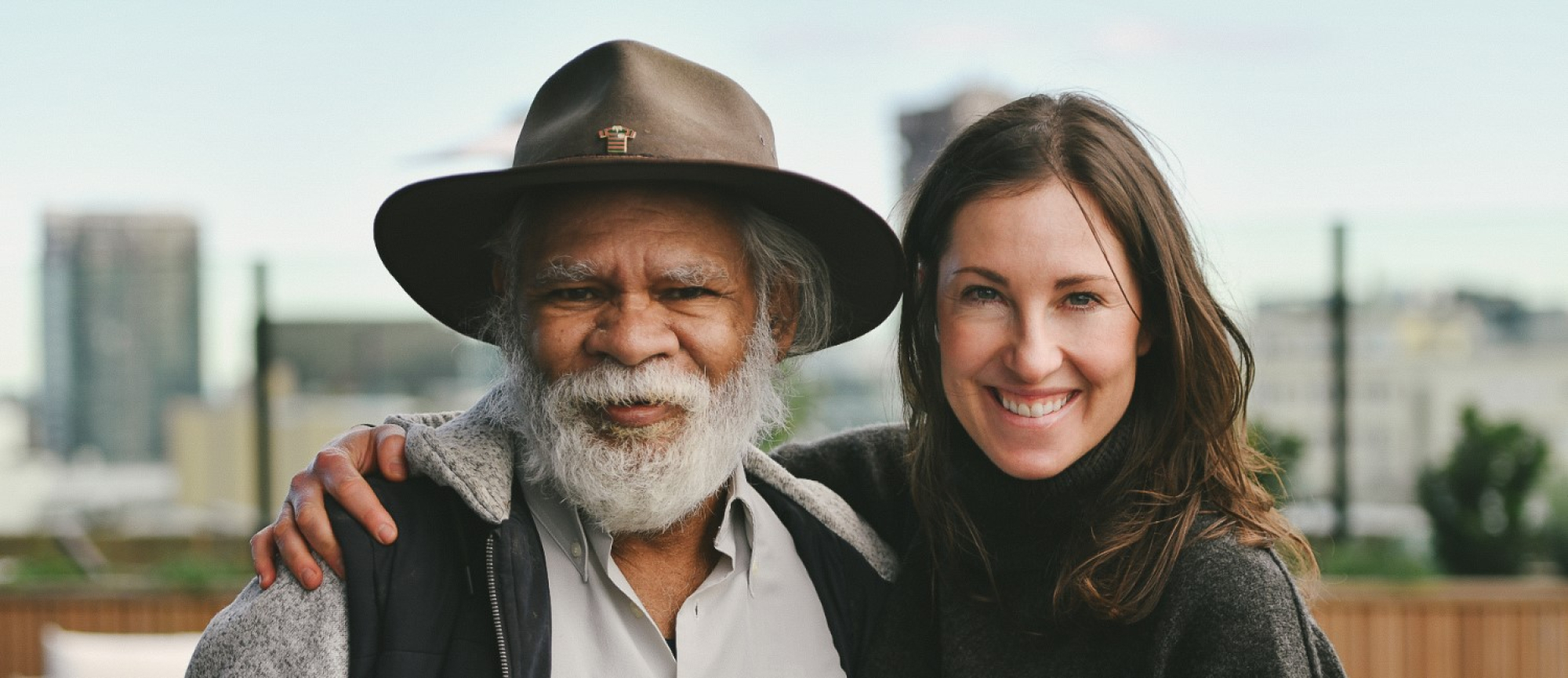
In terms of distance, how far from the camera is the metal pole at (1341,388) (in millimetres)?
5883

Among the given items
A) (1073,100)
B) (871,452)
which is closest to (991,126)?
(1073,100)

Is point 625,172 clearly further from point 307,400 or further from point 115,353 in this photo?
point 115,353

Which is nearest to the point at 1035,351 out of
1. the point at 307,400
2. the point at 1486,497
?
the point at 1486,497

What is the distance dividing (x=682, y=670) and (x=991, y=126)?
896mm

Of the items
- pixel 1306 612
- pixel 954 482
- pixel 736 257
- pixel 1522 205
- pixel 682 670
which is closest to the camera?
pixel 1306 612

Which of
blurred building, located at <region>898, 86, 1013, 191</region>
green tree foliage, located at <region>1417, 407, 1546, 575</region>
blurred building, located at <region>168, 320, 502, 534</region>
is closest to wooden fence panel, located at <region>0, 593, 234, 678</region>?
blurred building, located at <region>168, 320, 502, 534</region>

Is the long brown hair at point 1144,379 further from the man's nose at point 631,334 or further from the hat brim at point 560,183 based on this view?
the man's nose at point 631,334

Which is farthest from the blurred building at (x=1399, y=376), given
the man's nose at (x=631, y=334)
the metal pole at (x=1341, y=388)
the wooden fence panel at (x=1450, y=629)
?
the man's nose at (x=631, y=334)

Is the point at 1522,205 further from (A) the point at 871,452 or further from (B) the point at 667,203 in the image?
(B) the point at 667,203

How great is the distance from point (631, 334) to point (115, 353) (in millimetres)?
5722

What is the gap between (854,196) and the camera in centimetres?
180

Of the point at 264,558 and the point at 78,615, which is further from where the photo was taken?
the point at 78,615

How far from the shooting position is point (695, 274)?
68.6 inches

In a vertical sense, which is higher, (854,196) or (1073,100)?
(1073,100)
